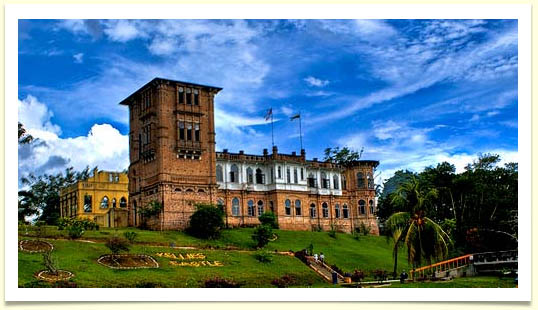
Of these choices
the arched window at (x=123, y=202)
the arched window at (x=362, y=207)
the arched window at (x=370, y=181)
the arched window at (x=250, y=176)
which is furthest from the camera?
the arched window at (x=370, y=181)

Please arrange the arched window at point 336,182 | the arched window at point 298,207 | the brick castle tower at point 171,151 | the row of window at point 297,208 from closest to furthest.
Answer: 1. the brick castle tower at point 171,151
2. the row of window at point 297,208
3. the arched window at point 298,207
4. the arched window at point 336,182

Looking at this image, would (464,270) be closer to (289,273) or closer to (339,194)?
(289,273)

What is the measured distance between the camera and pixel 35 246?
3697 cm

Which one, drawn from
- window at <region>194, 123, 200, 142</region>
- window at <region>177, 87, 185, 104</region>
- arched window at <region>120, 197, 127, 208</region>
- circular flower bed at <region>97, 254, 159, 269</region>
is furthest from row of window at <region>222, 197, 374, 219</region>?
circular flower bed at <region>97, 254, 159, 269</region>

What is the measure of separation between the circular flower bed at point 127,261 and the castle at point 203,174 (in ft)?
39.3

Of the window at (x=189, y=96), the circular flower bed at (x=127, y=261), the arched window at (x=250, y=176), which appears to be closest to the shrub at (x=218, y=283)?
the circular flower bed at (x=127, y=261)

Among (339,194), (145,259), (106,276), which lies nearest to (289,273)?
(145,259)

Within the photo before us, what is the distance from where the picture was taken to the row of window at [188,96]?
174ft

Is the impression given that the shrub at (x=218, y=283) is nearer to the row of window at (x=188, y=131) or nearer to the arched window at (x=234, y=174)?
the row of window at (x=188, y=131)

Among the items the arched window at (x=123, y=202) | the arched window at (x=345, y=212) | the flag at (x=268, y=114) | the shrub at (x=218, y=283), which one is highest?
the flag at (x=268, y=114)

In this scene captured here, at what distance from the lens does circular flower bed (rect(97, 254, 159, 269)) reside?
3587 centimetres

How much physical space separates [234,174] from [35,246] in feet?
80.1
